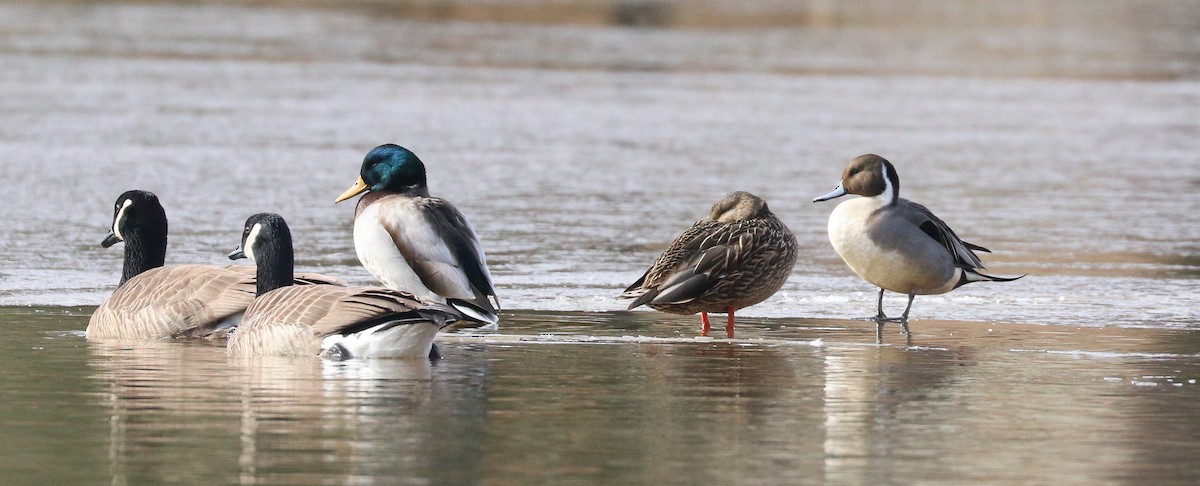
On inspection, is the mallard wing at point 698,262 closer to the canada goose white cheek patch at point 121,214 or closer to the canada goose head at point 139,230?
the canada goose head at point 139,230

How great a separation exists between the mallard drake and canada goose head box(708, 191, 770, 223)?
0.52 m

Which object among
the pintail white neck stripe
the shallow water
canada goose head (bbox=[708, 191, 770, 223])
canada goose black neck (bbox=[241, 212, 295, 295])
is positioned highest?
the pintail white neck stripe

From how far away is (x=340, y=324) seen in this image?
9211 mm

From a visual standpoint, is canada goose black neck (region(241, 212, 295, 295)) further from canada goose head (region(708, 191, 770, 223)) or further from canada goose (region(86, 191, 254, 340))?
canada goose head (region(708, 191, 770, 223))

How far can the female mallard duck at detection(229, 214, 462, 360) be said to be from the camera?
356 inches

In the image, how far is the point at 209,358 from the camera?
9.55 metres

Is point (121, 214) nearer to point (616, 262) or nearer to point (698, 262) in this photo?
point (698, 262)

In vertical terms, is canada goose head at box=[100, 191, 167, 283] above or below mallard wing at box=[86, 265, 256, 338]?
above

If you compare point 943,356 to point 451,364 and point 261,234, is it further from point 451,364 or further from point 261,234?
point 261,234

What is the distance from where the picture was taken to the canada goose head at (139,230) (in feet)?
36.7

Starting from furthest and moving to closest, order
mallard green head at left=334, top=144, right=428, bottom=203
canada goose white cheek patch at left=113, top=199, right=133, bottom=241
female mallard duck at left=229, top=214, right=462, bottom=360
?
canada goose white cheek patch at left=113, top=199, right=133, bottom=241 → mallard green head at left=334, top=144, right=428, bottom=203 → female mallard duck at left=229, top=214, right=462, bottom=360

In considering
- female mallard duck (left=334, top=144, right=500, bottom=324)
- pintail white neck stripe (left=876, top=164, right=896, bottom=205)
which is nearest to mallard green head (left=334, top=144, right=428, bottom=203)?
female mallard duck (left=334, top=144, right=500, bottom=324)

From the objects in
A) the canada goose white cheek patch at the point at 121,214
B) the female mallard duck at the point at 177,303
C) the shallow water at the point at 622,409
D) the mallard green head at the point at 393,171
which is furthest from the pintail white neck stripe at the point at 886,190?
the canada goose white cheek patch at the point at 121,214

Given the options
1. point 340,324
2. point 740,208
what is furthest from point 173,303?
point 740,208
